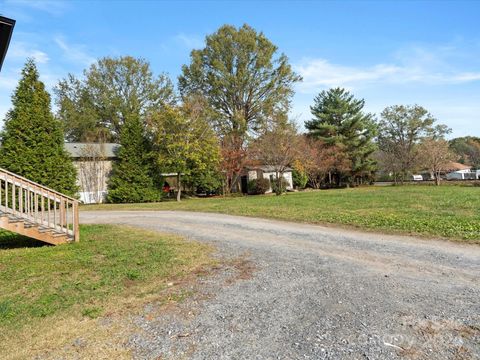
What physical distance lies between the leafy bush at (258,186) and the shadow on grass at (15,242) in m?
23.3

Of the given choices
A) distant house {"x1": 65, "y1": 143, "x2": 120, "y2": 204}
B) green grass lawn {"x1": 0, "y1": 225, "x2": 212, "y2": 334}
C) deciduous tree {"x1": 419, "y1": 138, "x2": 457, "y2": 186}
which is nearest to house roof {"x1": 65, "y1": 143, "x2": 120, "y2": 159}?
distant house {"x1": 65, "y1": 143, "x2": 120, "y2": 204}

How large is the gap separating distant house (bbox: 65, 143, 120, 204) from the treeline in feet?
3.37

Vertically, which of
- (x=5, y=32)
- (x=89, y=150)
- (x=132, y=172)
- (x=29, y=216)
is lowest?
(x=29, y=216)

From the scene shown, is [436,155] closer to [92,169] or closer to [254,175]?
[254,175]

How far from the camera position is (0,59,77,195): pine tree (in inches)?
670

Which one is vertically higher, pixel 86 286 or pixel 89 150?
pixel 89 150

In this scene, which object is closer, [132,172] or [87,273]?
[87,273]

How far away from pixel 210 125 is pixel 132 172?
271 inches

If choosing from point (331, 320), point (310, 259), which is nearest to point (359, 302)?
point (331, 320)

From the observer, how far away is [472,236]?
6.94 m

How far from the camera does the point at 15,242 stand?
342 inches

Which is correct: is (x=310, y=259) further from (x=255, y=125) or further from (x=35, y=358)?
(x=255, y=125)

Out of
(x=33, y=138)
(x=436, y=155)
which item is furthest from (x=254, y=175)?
(x=33, y=138)

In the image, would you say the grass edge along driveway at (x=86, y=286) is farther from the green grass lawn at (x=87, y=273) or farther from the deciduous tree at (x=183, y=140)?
the deciduous tree at (x=183, y=140)
